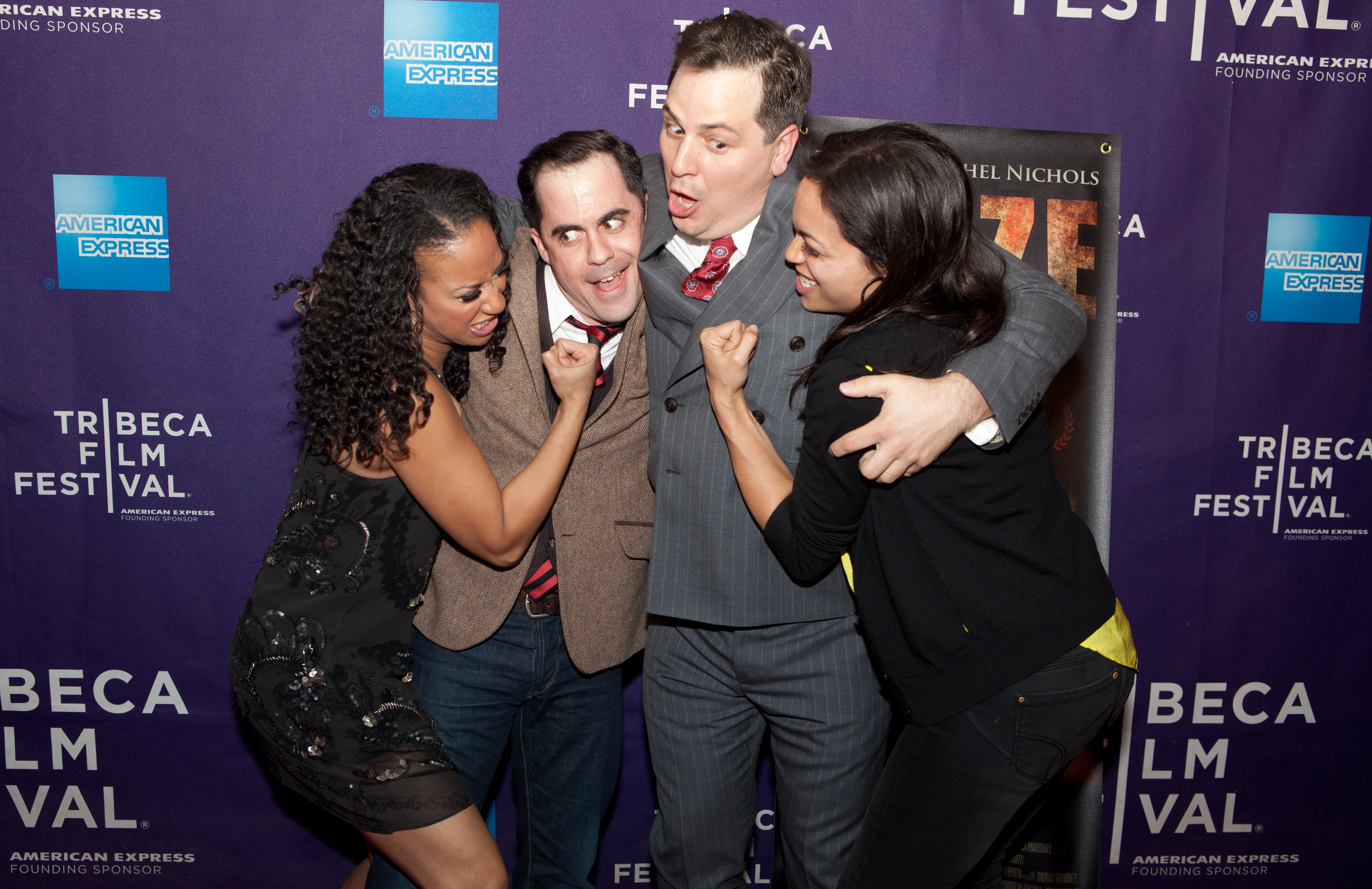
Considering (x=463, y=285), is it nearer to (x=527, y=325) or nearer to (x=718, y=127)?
(x=527, y=325)

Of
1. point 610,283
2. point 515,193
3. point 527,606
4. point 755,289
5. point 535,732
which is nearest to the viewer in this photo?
point 755,289

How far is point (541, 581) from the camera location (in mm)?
1730

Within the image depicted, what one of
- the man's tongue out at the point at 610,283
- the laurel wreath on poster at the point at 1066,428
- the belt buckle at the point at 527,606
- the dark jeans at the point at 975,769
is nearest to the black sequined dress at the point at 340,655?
Result: the belt buckle at the point at 527,606

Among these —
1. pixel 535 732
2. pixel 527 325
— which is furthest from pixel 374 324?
pixel 535 732

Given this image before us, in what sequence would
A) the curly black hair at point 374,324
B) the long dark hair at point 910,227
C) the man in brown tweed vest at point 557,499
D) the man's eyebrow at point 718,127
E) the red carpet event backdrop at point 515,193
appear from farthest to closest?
the red carpet event backdrop at point 515,193 → the man in brown tweed vest at point 557,499 → the man's eyebrow at point 718,127 → the curly black hair at point 374,324 → the long dark hair at point 910,227

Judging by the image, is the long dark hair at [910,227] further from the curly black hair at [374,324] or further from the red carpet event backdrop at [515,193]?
the red carpet event backdrop at [515,193]

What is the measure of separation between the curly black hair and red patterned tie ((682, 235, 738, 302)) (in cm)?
42

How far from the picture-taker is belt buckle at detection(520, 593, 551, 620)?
1730 millimetres

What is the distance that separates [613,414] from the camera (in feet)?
5.62

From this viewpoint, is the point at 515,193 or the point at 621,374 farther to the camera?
the point at 515,193

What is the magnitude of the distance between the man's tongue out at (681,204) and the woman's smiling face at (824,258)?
0.22 meters

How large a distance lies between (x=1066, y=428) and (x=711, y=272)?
1212mm

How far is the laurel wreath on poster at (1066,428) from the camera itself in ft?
7.38

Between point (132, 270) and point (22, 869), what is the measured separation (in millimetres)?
1749
